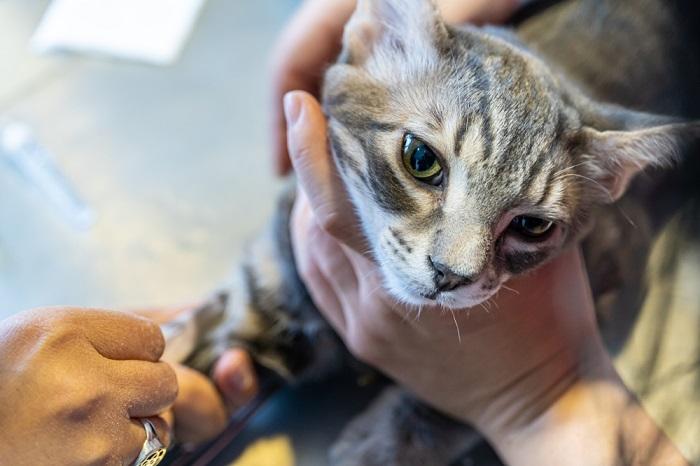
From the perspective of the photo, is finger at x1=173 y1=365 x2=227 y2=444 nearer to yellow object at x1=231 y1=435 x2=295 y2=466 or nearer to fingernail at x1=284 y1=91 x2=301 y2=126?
yellow object at x1=231 y1=435 x2=295 y2=466

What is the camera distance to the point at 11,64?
1281mm

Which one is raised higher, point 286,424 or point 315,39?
point 315,39

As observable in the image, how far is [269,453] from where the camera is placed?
0.89 meters

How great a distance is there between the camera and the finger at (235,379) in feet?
2.93

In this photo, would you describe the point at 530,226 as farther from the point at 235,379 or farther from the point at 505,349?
the point at 235,379

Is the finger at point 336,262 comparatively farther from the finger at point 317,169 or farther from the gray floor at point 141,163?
the gray floor at point 141,163

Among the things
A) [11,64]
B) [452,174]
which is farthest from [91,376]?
[11,64]

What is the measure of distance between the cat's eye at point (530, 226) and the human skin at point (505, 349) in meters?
0.07

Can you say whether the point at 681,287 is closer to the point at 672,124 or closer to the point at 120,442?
the point at 672,124

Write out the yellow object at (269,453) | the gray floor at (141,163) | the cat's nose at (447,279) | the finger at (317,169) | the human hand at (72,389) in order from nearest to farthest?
the human hand at (72,389), the cat's nose at (447,279), the finger at (317,169), the yellow object at (269,453), the gray floor at (141,163)

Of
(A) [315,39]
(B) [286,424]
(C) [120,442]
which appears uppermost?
(A) [315,39]

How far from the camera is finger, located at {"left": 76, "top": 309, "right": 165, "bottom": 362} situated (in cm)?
60

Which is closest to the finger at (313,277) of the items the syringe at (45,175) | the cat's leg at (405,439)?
the cat's leg at (405,439)

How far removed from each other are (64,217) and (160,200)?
170mm
